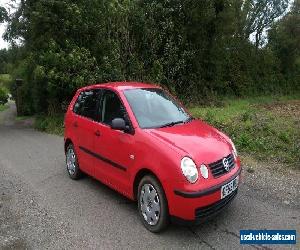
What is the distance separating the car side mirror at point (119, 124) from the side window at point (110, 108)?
8.2 inches

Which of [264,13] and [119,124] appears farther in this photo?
[264,13]

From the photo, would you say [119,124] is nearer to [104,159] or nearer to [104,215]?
[104,159]

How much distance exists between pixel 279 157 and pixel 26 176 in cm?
541

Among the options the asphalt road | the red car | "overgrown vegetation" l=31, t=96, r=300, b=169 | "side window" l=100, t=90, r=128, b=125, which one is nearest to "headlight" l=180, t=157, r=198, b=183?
the red car

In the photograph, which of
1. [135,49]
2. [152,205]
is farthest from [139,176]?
[135,49]

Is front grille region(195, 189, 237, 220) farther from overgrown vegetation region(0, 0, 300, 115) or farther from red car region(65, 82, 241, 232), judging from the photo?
overgrown vegetation region(0, 0, 300, 115)

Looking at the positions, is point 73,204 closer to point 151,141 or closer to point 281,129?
point 151,141

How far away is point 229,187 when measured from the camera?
15.9ft

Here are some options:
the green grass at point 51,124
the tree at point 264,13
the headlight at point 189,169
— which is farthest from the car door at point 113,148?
the tree at point 264,13

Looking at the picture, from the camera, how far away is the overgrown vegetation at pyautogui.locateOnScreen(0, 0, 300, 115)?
1463 cm

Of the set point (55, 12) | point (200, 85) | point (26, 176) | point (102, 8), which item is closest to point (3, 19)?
point (55, 12)

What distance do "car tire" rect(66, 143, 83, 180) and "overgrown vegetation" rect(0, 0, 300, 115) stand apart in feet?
22.9

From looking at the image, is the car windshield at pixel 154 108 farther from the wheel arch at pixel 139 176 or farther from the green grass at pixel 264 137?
the green grass at pixel 264 137

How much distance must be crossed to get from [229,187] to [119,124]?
5.75ft
